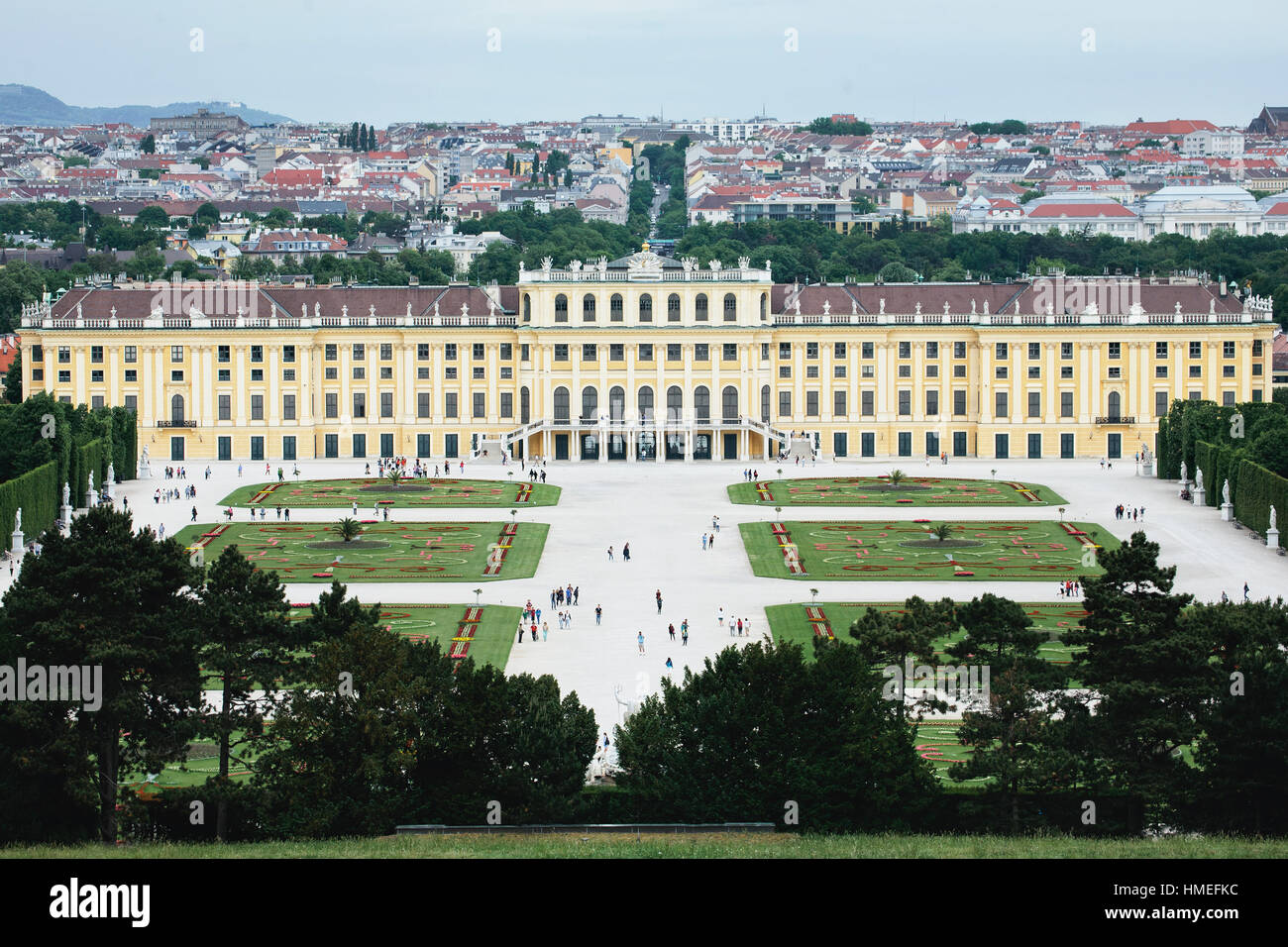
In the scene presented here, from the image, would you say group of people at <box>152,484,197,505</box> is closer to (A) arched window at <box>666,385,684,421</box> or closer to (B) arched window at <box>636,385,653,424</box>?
(B) arched window at <box>636,385,653,424</box>

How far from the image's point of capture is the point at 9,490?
240 feet

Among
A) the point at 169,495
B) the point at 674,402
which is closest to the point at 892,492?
the point at 674,402

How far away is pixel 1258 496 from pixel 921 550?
A: 13189mm

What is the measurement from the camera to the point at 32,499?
76.3 metres

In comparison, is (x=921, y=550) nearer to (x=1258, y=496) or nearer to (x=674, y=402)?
(x=1258, y=496)

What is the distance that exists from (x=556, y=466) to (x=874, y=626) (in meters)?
59.4

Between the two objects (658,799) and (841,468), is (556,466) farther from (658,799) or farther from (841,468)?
(658,799)

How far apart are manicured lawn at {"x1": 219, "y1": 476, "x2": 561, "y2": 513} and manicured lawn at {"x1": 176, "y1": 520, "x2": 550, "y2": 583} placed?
576 cm

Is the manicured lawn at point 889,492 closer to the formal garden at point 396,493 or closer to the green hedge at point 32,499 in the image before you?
the formal garden at point 396,493

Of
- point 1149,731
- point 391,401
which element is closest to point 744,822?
point 1149,731

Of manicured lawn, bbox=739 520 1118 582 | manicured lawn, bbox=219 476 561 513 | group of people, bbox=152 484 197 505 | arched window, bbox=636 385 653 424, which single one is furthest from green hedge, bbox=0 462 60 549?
arched window, bbox=636 385 653 424

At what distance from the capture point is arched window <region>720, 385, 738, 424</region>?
107 m
